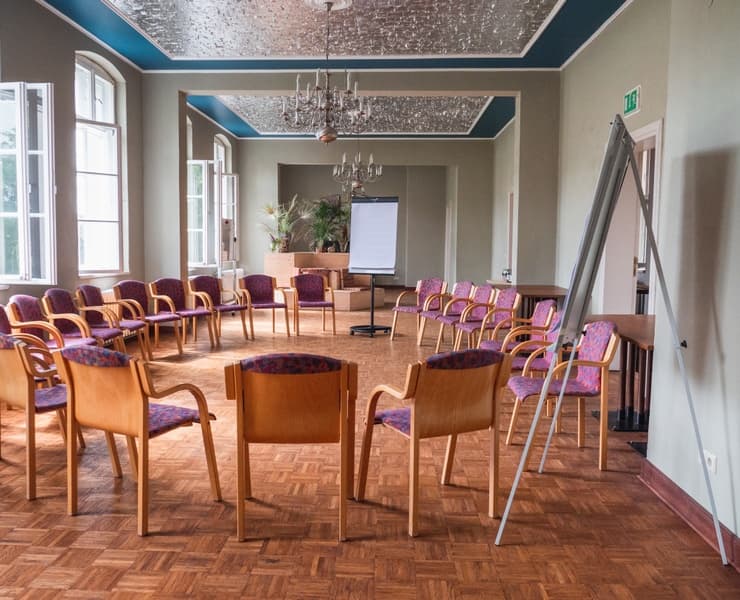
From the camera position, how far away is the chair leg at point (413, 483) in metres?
2.87

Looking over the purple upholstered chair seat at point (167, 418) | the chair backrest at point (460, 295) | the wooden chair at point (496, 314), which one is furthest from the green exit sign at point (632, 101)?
the purple upholstered chair seat at point (167, 418)

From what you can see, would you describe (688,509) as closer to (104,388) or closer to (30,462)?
(104,388)

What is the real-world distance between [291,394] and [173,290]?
222 inches

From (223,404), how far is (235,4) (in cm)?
381

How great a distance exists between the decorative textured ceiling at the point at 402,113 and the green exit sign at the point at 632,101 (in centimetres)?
422

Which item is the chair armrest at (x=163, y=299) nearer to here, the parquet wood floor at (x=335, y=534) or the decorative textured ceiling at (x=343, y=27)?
the decorative textured ceiling at (x=343, y=27)

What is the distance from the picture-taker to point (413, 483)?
113 inches

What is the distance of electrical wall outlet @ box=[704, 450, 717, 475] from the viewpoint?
2.85 m

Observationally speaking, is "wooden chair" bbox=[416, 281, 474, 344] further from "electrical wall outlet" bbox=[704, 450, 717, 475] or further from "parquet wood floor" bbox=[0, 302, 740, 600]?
"electrical wall outlet" bbox=[704, 450, 717, 475]

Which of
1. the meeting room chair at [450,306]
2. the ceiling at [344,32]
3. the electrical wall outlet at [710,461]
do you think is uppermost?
the ceiling at [344,32]

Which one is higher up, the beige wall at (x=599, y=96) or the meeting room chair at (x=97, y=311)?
the beige wall at (x=599, y=96)

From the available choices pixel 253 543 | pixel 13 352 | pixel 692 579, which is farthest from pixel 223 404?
pixel 692 579

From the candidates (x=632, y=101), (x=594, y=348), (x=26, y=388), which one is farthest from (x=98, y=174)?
(x=594, y=348)

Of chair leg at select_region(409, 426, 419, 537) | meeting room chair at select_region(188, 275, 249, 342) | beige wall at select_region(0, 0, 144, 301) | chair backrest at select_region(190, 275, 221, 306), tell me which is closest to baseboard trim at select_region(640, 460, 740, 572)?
chair leg at select_region(409, 426, 419, 537)
